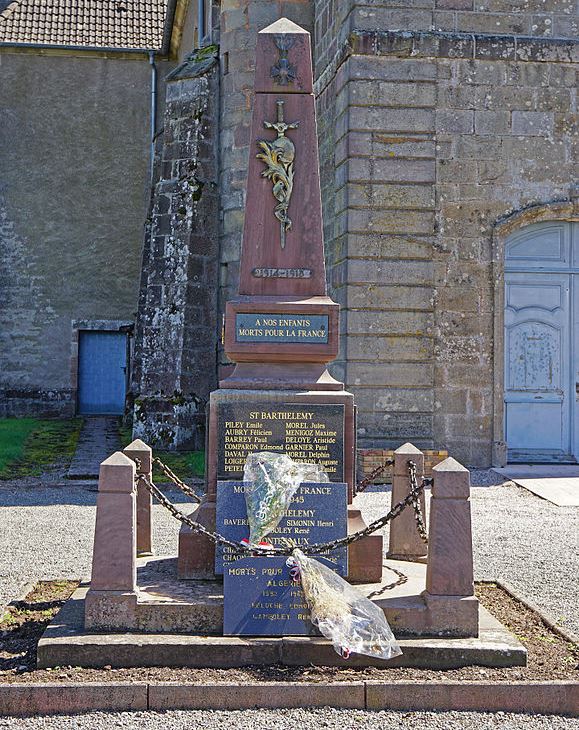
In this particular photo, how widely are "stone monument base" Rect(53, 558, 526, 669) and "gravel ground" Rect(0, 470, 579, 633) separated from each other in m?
0.88

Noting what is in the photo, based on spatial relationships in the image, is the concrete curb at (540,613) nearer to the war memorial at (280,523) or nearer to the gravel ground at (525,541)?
the gravel ground at (525,541)

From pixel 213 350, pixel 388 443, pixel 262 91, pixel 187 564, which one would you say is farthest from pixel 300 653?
pixel 213 350

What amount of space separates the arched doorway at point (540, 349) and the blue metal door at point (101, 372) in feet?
42.5

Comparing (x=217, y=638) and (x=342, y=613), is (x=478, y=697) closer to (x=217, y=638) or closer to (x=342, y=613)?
(x=342, y=613)

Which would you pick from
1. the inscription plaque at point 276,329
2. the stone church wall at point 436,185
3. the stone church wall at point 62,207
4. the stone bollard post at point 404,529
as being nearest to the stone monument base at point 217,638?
the stone bollard post at point 404,529

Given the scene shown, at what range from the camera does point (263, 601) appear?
4828 millimetres

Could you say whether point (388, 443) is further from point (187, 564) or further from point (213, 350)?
point (187, 564)

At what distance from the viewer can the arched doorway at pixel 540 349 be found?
38.4ft

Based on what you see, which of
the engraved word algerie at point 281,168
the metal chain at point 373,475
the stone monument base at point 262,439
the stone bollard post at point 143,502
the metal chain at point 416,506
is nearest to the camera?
the metal chain at point 416,506

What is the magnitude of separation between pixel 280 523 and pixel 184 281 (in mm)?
9950

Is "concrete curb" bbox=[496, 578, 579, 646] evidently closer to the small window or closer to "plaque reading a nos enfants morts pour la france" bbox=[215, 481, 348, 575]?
"plaque reading a nos enfants morts pour la france" bbox=[215, 481, 348, 575]

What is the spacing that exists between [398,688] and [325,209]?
352 inches

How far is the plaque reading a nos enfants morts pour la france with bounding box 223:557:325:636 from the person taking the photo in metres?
4.77

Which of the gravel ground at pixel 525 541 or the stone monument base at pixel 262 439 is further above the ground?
the stone monument base at pixel 262 439
